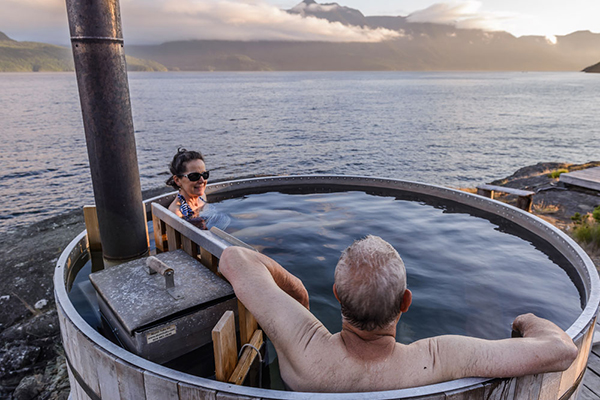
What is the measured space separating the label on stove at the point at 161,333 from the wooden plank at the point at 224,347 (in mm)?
380

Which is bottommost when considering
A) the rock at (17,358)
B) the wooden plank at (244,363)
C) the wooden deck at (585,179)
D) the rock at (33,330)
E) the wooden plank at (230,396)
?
the rock at (17,358)

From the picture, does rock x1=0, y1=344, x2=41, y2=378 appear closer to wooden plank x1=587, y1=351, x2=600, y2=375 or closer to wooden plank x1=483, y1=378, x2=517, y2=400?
wooden plank x1=483, y1=378, x2=517, y2=400

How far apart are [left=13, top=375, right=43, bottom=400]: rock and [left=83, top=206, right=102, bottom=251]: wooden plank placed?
89.8 inches

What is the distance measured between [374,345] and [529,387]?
2.84 feet

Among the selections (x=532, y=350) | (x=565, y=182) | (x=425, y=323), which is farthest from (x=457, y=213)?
(x=565, y=182)

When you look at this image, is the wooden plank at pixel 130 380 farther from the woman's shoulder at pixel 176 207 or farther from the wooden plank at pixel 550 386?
the woman's shoulder at pixel 176 207

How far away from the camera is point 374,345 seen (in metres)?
1.84

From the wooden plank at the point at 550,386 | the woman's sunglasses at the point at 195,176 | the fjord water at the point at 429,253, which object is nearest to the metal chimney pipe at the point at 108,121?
the woman's sunglasses at the point at 195,176

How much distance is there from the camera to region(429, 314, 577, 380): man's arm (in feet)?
6.03

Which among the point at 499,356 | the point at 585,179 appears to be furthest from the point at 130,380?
A: the point at 585,179

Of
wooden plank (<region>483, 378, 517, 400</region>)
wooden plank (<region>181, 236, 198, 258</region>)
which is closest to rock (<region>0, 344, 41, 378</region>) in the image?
wooden plank (<region>181, 236, 198, 258</region>)

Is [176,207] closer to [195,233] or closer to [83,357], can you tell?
[195,233]

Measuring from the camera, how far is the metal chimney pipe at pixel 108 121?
2.69 m

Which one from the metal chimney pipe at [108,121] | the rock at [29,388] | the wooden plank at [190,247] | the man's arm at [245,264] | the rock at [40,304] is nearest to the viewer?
the man's arm at [245,264]
